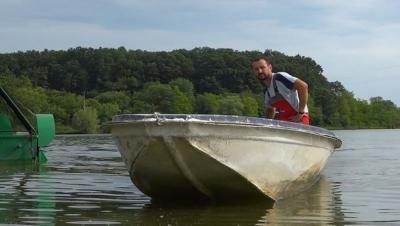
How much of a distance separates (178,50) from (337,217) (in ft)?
424

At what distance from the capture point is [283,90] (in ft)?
32.0

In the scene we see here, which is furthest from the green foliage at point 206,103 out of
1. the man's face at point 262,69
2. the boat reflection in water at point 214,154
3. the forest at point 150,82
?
the boat reflection in water at point 214,154

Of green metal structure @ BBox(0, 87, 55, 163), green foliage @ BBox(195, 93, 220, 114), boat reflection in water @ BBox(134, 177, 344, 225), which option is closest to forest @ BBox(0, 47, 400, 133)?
green foliage @ BBox(195, 93, 220, 114)

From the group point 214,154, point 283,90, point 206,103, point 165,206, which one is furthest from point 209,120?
point 206,103

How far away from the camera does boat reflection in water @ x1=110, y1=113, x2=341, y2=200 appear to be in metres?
8.15

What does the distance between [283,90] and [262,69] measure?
47 centimetres

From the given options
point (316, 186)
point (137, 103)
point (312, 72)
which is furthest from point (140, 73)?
point (316, 186)

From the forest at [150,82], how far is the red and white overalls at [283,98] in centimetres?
9157

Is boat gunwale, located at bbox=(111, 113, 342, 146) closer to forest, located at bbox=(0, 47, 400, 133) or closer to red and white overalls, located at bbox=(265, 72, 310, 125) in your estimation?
red and white overalls, located at bbox=(265, 72, 310, 125)

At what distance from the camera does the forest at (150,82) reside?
109625mm

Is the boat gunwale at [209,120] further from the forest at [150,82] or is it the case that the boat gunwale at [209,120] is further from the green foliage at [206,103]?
the forest at [150,82]

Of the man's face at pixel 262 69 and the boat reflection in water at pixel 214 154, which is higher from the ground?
the man's face at pixel 262 69

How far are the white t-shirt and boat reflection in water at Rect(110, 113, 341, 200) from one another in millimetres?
587

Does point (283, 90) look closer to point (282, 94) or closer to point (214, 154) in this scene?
point (282, 94)
